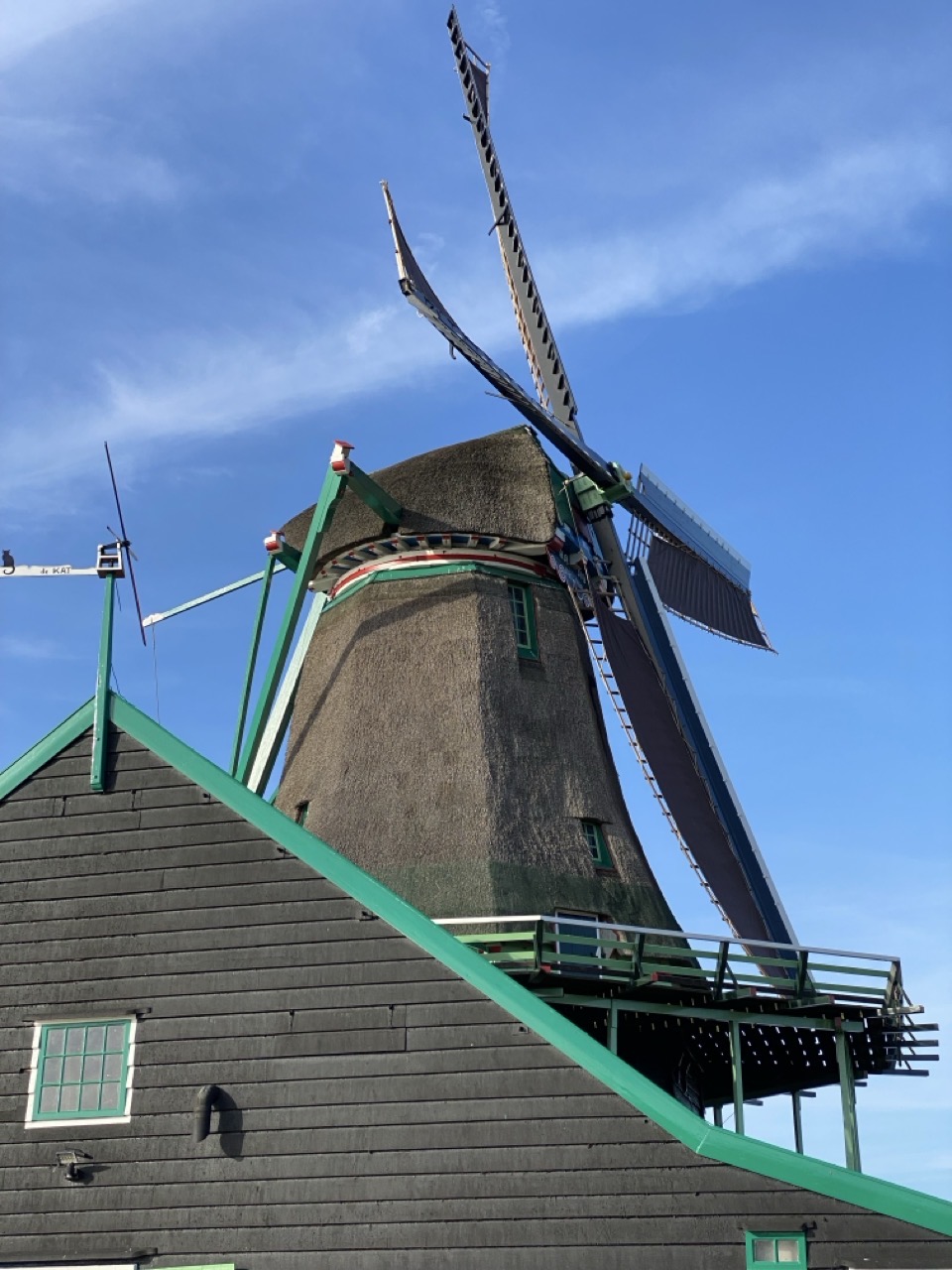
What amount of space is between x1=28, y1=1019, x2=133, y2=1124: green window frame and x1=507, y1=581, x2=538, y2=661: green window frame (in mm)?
8249

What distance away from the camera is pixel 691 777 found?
1872 cm

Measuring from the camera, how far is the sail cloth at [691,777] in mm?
17656

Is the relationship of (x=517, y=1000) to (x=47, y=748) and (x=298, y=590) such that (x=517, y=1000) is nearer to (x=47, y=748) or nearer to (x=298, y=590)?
(x=47, y=748)

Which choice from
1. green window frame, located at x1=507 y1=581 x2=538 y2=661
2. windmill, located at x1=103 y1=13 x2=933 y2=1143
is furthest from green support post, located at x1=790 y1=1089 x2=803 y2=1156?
green window frame, located at x1=507 y1=581 x2=538 y2=661

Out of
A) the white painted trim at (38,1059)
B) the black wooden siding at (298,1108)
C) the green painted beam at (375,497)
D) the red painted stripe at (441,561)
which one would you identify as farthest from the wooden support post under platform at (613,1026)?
the green painted beam at (375,497)

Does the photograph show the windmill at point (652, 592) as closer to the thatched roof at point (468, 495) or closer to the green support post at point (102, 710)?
the thatched roof at point (468, 495)

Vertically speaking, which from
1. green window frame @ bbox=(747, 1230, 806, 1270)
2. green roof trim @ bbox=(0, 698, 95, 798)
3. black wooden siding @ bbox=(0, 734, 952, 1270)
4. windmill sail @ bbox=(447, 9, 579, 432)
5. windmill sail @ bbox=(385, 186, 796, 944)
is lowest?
green window frame @ bbox=(747, 1230, 806, 1270)

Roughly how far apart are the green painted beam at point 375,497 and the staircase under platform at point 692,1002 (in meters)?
5.25

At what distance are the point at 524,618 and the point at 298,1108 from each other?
9061 mm

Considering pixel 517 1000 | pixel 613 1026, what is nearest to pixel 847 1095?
pixel 613 1026

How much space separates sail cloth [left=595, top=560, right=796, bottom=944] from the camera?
Result: 17.7m

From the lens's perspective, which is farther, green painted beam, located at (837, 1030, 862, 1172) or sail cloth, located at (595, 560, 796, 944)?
sail cloth, located at (595, 560, 796, 944)

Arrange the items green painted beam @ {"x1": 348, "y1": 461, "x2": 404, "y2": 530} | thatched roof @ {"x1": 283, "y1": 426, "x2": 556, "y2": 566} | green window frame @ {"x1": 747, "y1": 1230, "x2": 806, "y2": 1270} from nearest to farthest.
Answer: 1. green window frame @ {"x1": 747, "y1": 1230, "x2": 806, "y2": 1270}
2. green painted beam @ {"x1": 348, "y1": 461, "x2": 404, "y2": 530}
3. thatched roof @ {"x1": 283, "y1": 426, "x2": 556, "y2": 566}

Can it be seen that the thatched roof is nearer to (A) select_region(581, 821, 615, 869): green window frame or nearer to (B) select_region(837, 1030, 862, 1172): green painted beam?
(A) select_region(581, 821, 615, 869): green window frame
